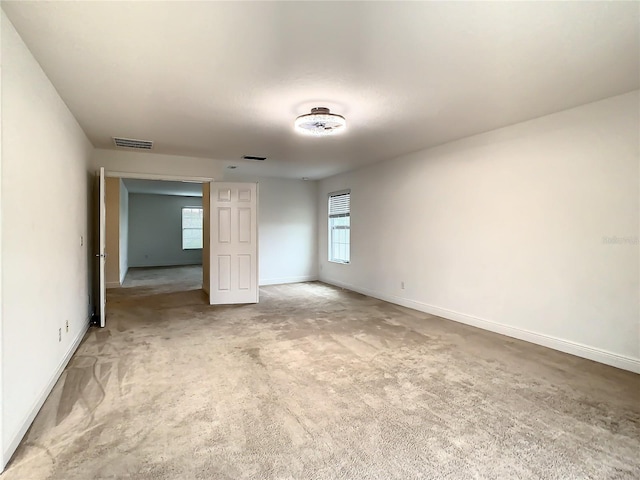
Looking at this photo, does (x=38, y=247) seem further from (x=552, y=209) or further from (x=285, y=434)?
(x=552, y=209)

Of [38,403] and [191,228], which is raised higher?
[191,228]

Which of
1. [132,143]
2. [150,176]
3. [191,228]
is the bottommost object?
[191,228]

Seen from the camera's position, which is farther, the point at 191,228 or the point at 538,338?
the point at 191,228

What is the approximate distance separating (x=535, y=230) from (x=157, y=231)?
36.4 feet

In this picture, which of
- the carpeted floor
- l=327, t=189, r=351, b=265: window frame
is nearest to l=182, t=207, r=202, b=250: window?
l=327, t=189, r=351, b=265: window frame

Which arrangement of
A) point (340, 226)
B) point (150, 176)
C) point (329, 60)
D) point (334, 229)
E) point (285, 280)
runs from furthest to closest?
point (285, 280) < point (334, 229) < point (340, 226) < point (150, 176) < point (329, 60)

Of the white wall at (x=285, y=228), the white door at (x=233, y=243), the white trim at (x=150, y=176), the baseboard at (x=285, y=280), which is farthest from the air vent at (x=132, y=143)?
the baseboard at (x=285, y=280)

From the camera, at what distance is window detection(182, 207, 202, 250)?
40.1 ft

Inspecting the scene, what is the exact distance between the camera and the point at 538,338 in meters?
3.77

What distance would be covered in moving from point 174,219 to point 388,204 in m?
8.57

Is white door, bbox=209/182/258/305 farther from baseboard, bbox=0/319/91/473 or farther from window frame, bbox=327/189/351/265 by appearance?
baseboard, bbox=0/319/91/473

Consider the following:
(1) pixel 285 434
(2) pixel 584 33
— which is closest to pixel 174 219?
(1) pixel 285 434

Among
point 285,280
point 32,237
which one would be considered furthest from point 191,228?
point 32,237

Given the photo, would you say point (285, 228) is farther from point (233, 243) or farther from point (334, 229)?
point (233, 243)
